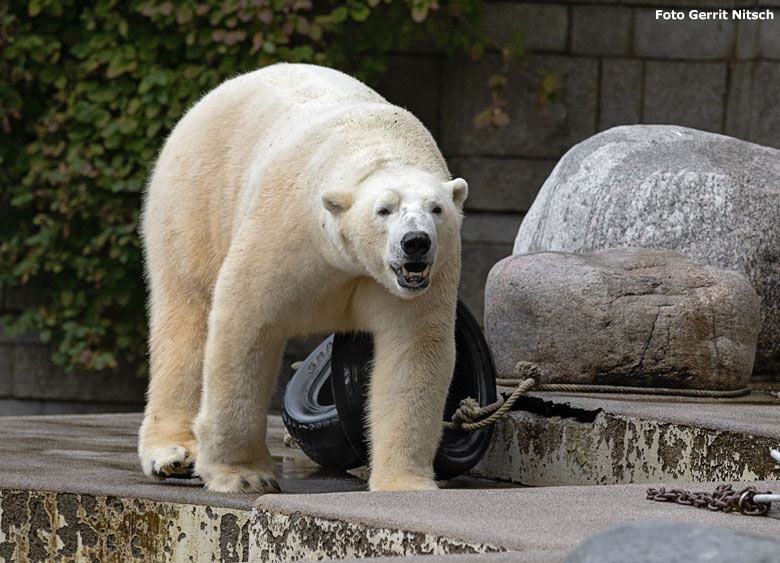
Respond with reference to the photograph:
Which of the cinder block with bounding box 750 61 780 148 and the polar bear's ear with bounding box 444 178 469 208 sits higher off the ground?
the cinder block with bounding box 750 61 780 148

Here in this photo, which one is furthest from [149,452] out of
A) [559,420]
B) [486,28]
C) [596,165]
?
[486,28]

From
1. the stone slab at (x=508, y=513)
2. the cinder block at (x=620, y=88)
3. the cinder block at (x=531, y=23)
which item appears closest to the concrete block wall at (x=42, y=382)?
the cinder block at (x=531, y=23)

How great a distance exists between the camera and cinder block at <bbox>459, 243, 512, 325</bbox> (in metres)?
7.10

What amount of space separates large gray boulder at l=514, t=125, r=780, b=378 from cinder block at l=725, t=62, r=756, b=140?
1.71m

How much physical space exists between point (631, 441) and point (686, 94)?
4.06m

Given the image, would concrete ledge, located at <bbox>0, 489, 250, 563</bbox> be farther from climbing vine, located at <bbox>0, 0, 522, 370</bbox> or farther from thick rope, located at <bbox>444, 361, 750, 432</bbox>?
climbing vine, located at <bbox>0, 0, 522, 370</bbox>

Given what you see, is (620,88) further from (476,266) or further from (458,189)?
(458,189)

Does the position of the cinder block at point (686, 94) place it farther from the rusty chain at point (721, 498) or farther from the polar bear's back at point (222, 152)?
the rusty chain at point (721, 498)

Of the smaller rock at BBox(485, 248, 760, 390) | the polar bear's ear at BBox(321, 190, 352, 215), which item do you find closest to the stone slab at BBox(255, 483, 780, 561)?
the polar bear's ear at BBox(321, 190, 352, 215)

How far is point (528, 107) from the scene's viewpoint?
723 cm

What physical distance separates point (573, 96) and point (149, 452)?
4222mm

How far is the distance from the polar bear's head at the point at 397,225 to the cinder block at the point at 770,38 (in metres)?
4.33

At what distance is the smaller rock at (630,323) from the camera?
4.33 m

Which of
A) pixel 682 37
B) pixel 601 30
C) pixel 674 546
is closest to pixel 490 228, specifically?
pixel 601 30
